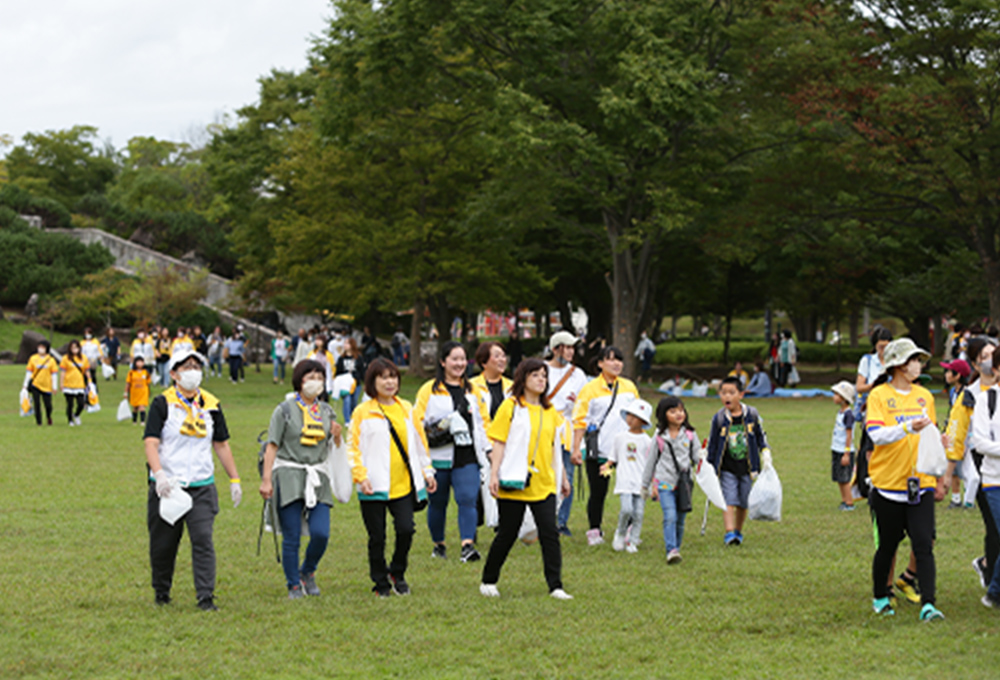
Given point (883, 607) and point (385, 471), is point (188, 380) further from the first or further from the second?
point (883, 607)

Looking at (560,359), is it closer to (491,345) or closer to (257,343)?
(491,345)

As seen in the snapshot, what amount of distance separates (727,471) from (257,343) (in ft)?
134

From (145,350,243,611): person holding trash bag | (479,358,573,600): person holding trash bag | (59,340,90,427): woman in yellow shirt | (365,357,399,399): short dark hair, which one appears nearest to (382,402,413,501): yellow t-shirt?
(365,357,399,399): short dark hair

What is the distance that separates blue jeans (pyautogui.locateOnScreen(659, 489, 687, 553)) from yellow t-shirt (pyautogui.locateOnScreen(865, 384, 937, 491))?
2.20 m

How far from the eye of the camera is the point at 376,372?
22.9 feet

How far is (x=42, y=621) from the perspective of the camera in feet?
20.5

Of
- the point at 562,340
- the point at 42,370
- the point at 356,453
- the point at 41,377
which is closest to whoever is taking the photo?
the point at 356,453

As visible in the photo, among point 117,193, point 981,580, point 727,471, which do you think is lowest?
point 981,580

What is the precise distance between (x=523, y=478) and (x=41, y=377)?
601 inches

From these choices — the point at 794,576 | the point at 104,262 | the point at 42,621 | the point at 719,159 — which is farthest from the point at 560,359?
the point at 104,262

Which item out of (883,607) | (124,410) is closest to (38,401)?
(124,410)

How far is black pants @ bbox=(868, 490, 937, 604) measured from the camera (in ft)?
19.9

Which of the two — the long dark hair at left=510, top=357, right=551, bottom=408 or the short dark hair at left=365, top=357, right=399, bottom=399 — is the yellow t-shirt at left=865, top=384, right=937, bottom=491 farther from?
the short dark hair at left=365, top=357, right=399, bottom=399

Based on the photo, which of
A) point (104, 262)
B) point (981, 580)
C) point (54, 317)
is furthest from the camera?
point (104, 262)
